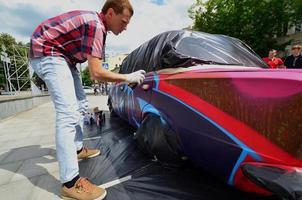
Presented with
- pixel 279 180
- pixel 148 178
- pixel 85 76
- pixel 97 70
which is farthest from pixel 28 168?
pixel 85 76

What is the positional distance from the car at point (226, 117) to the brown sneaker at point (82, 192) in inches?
24.1

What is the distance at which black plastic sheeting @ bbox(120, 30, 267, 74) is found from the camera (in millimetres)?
2004

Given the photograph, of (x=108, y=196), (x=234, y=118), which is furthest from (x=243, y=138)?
(x=108, y=196)

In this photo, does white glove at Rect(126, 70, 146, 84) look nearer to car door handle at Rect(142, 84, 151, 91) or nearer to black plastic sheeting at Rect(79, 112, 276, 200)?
car door handle at Rect(142, 84, 151, 91)

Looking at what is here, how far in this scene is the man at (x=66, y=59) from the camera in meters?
1.75

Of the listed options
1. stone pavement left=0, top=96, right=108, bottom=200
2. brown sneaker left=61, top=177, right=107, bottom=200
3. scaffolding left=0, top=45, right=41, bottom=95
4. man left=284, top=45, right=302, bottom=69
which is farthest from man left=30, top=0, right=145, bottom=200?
scaffolding left=0, top=45, right=41, bottom=95

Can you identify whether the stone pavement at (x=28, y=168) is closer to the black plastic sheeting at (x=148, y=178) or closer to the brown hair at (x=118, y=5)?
the black plastic sheeting at (x=148, y=178)

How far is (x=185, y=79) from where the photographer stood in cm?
163

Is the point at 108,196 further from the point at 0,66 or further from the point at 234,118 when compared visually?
the point at 0,66

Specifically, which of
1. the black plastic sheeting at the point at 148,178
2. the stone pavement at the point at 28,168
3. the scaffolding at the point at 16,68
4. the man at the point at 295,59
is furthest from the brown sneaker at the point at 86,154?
the scaffolding at the point at 16,68

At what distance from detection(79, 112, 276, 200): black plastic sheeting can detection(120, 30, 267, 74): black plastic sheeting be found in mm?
961

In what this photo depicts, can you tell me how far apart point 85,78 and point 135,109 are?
7773 cm


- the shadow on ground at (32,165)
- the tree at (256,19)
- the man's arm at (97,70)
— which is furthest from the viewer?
the tree at (256,19)

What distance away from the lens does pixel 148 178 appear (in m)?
2.11
